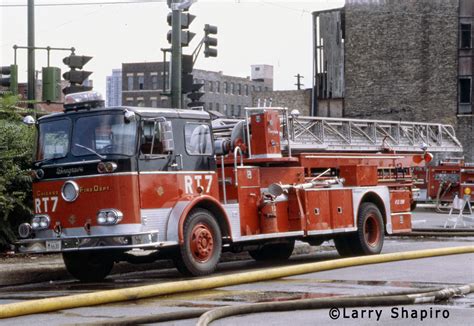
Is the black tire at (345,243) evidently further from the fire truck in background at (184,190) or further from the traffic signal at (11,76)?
the traffic signal at (11,76)

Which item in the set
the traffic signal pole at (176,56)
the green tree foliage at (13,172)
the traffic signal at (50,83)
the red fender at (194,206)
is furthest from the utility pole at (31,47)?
the red fender at (194,206)

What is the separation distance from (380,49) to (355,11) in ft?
9.75

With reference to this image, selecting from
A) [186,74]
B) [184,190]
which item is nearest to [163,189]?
[184,190]

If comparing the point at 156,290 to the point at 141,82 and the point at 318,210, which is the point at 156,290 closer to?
the point at 318,210

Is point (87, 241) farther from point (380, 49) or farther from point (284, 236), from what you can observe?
point (380, 49)

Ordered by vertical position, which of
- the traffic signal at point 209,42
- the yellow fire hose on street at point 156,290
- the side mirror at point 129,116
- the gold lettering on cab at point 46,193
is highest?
the traffic signal at point 209,42

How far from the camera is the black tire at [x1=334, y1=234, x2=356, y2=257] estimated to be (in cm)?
1709

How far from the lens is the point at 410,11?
57.8 meters

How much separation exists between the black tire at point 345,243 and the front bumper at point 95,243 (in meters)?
4.92

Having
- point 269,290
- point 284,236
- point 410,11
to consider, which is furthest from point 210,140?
point 410,11

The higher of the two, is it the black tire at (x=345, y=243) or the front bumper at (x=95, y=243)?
the front bumper at (x=95, y=243)

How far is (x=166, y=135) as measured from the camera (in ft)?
43.8

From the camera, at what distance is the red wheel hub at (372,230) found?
17406 mm

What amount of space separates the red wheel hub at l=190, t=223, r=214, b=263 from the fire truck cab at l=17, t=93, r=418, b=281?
0.02 m
